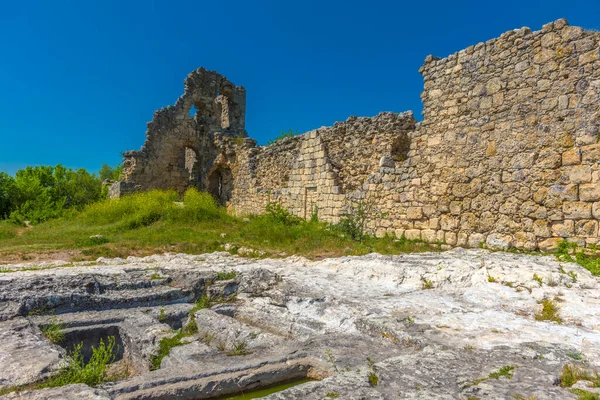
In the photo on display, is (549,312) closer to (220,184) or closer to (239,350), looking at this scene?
(239,350)

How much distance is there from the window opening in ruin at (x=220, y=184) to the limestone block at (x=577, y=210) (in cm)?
1444

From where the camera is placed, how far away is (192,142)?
915 inches

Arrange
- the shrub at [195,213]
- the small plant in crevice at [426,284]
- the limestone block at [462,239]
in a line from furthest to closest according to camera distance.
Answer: the shrub at [195,213]
the limestone block at [462,239]
the small plant in crevice at [426,284]

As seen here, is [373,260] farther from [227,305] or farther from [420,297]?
[227,305]

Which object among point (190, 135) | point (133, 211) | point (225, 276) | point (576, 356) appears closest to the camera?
point (576, 356)

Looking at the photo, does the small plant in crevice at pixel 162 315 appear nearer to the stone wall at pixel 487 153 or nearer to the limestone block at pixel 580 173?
the stone wall at pixel 487 153

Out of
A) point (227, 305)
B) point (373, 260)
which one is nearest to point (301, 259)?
point (373, 260)

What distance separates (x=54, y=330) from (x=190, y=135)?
20255 mm

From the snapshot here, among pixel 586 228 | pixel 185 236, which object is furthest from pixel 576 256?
A: pixel 185 236

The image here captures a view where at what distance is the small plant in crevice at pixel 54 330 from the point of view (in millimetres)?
3648

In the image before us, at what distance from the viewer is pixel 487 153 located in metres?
8.24

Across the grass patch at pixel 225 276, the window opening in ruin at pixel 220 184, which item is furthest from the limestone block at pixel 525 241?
the window opening in ruin at pixel 220 184

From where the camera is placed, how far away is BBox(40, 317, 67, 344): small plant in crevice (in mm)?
3648

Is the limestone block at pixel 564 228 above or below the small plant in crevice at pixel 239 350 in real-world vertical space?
above
